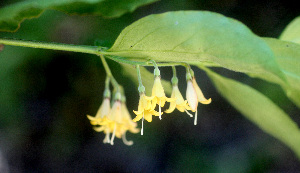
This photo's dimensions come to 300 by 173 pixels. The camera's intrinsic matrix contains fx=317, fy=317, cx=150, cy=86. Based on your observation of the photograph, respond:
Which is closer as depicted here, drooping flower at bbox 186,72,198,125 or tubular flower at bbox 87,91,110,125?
drooping flower at bbox 186,72,198,125

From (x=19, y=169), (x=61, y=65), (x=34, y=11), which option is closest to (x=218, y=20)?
(x=34, y=11)

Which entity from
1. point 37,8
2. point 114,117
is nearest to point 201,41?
point 37,8

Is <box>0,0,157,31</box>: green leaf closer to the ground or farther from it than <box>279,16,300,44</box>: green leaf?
closer to the ground

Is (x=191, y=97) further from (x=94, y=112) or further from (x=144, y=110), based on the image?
(x=94, y=112)

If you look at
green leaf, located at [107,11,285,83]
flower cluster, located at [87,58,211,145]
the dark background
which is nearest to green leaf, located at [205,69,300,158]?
flower cluster, located at [87,58,211,145]

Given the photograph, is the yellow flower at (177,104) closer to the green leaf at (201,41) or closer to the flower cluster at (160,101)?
the flower cluster at (160,101)

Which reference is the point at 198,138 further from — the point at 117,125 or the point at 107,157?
the point at 117,125

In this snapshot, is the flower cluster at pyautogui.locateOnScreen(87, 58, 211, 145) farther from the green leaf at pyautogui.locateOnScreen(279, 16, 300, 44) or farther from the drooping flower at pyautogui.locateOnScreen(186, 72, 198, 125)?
the green leaf at pyautogui.locateOnScreen(279, 16, 300, 44)
